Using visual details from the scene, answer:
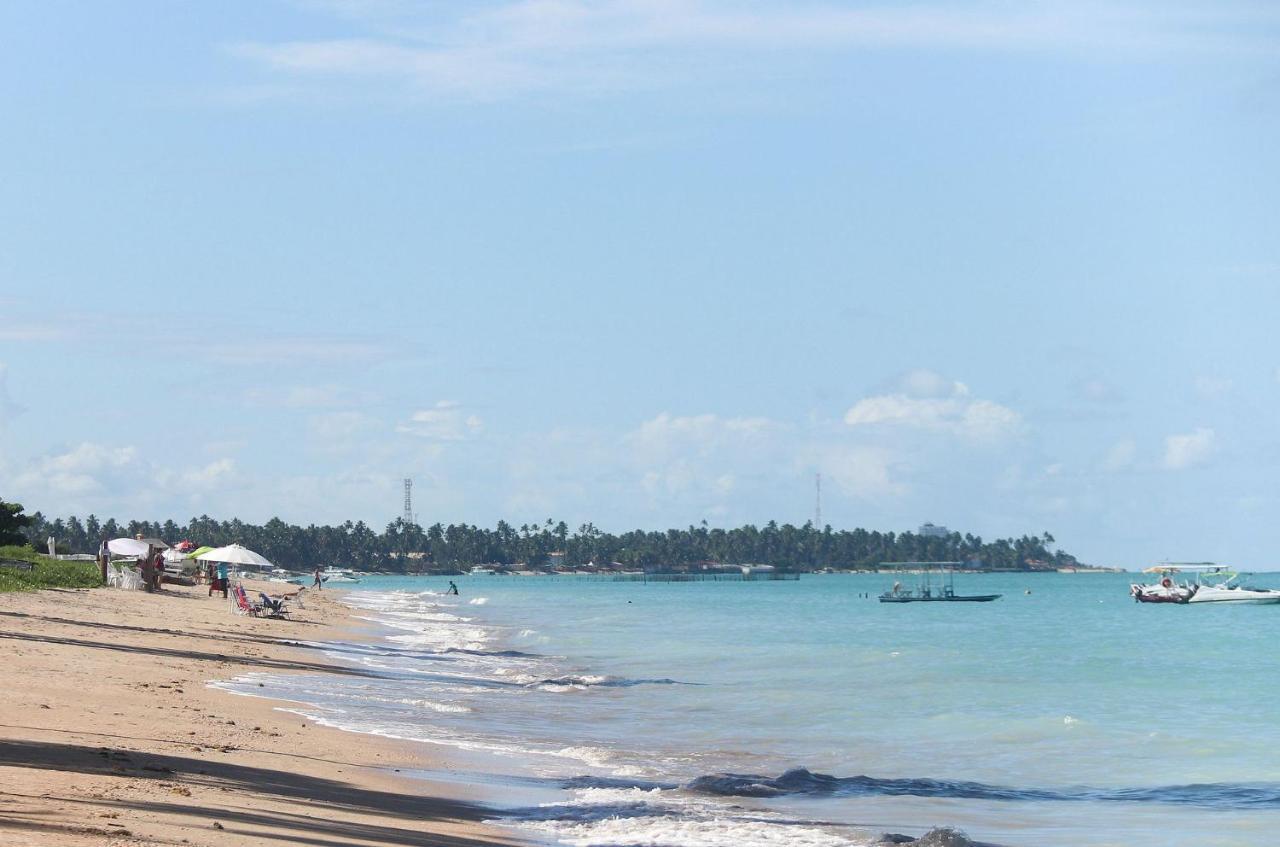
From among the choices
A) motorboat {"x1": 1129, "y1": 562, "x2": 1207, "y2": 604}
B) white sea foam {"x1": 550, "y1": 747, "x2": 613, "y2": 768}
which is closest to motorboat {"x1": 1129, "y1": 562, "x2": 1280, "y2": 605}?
motorboat {"x1": 1129, "y1": 562, "x2": 1207, "y2": 604}

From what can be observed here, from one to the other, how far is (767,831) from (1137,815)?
233 inches

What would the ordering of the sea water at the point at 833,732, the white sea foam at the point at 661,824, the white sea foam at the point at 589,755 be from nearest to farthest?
the white sea foam at the point at 661,824 → the sea water at the point at 833,732 → the white sea foam at the point at 589,755

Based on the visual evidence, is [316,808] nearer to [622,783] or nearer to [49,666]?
[622,783]

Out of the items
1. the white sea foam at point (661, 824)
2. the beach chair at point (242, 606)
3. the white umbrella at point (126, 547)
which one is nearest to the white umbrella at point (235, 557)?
the white umbrella at point (126, 547)

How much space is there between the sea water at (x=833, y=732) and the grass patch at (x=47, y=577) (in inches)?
377

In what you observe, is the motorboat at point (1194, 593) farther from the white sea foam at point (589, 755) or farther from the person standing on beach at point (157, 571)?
the white sea foam at point (589, 755)

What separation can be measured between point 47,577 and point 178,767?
3791 centimetres

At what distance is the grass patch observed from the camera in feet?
134

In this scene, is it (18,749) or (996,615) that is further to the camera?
(996,615)

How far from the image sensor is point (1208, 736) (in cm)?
2714

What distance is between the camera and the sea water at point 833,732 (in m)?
16.3

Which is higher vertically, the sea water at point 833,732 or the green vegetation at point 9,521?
the green vegetation at point 9,521

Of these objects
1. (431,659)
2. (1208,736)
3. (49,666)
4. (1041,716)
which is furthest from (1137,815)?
(431,659)

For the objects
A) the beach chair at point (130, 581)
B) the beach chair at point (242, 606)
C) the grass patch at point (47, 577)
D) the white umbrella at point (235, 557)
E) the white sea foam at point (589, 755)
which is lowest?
the white sea foam at point (589, 755)
